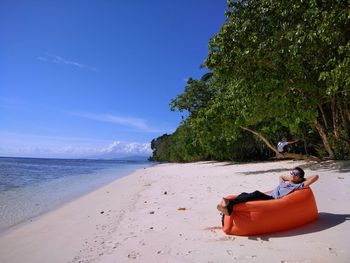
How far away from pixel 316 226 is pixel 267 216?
850 mm

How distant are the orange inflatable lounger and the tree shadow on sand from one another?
84 mm

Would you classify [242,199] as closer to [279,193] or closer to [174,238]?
[279,193]

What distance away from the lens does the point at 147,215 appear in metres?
7.91

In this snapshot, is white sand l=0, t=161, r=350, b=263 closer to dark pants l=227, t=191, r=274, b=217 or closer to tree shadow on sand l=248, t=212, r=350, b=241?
tree shadow on sand l=248, t=212, r=350, b=241

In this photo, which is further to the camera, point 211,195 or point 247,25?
point 247,25

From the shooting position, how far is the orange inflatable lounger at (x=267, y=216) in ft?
17.6

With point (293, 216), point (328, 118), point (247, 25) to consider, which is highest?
point (247, 25)

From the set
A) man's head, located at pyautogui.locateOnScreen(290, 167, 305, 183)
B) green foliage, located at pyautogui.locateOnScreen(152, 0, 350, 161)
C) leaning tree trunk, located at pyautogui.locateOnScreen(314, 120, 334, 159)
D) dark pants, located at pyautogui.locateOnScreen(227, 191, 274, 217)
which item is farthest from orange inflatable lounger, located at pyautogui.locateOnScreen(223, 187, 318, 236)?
leaning tree trunk, located at pyautogui.locateOnScreen(314, 120, 334, 159)

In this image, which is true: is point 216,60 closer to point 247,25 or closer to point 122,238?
point 247,25

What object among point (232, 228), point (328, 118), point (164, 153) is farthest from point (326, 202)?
point (164, 153)

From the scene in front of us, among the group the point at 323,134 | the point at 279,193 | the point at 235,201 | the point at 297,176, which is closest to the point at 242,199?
the point at 235,201

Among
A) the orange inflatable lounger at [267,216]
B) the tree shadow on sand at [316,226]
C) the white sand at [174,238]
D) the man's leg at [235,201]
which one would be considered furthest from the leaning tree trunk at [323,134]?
the man's leg at [235,201]

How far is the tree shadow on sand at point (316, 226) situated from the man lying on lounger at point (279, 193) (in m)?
0.58

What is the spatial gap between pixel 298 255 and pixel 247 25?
404 inches
